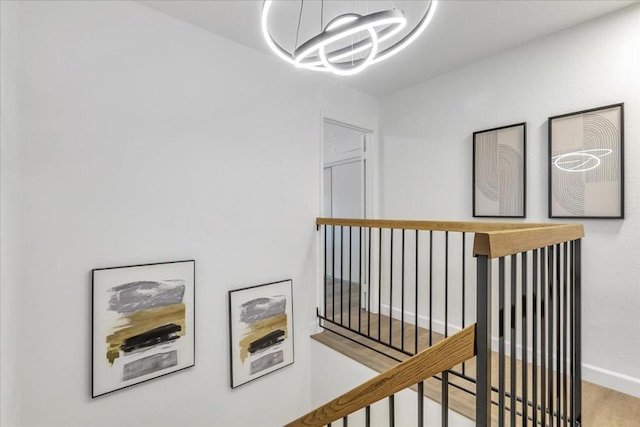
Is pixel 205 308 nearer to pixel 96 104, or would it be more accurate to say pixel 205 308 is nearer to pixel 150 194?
pixel 150 194

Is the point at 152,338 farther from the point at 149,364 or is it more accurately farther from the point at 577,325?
the point at 577,325

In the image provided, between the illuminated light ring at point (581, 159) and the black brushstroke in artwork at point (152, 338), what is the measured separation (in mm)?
3005

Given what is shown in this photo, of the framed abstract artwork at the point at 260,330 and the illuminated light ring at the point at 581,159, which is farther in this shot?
the framed abstract artwork at the point at 260,330

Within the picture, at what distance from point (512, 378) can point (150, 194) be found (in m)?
2.15

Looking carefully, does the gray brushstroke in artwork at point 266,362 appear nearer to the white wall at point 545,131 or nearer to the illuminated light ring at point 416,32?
the white wall at point 545,131

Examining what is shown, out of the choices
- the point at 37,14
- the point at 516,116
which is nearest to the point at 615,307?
the point at 516,116

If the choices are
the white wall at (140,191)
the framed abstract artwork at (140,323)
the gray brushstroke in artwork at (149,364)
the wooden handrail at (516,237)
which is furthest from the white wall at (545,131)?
the gray brushstroke in artwork at (149,364)

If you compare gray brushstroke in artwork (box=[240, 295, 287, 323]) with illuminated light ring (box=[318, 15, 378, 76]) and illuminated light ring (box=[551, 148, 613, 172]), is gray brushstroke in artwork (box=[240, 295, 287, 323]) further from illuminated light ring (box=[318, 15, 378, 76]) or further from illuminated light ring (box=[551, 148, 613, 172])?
illuminated light ring (box=[551, 148, 613, 172])

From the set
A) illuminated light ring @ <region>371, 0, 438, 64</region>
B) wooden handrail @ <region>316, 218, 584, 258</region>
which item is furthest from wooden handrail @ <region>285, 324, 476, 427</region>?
illuminated light ring @ <region>371, 0, 438, 64</region>

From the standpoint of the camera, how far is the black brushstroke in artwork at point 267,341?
8.22 ft

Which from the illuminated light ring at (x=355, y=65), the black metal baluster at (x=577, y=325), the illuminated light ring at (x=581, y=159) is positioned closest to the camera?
the illuminated light ring at (x=355, y=65)

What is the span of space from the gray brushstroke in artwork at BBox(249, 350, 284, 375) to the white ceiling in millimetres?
2559

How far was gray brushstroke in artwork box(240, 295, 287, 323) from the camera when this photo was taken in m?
2.47

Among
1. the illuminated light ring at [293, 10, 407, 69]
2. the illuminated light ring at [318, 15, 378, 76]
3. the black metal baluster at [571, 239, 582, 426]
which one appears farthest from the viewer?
the black metal baluster at [571, 239, 582, 426]
